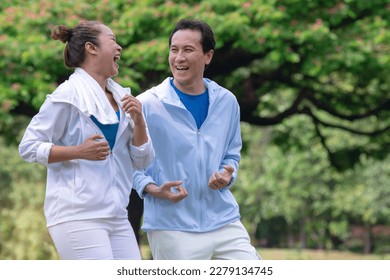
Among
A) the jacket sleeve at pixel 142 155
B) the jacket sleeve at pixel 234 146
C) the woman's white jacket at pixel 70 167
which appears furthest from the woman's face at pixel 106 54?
the jacket sleeve at pixel 234 146

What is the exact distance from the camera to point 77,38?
14.1ft

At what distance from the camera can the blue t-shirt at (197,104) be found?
4785 millimetres

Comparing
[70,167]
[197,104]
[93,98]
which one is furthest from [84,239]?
[197,104]

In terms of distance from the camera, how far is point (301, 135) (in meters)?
18.0

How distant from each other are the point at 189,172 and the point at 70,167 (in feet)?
2.51

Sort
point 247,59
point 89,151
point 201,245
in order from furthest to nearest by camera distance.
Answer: point 247,59
point 201,245
point 89,151

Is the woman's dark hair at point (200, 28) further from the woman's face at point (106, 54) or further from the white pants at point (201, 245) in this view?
the white pants at point (201, 245)

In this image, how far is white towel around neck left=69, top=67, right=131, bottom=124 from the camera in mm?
4113

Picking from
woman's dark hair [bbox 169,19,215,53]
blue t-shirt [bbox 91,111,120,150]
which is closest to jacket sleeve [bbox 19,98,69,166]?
blue t-shirt [bbox 91,111,120,150]

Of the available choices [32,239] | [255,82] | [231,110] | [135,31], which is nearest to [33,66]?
[135,31]

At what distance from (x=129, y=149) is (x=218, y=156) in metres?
0.62

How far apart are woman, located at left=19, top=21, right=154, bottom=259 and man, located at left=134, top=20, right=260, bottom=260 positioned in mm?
378

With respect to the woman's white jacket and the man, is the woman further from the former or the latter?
the man

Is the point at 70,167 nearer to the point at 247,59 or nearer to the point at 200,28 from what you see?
the point at 200,28
